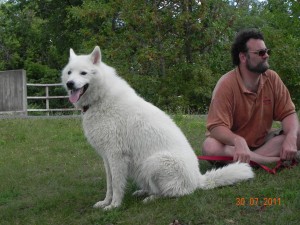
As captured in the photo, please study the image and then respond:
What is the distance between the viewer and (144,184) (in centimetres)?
491

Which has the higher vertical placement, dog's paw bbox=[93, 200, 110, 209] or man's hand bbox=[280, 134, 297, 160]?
man's hand bbox=[280, 134, 297, 160]

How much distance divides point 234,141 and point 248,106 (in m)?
0.51

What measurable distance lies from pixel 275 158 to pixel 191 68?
9751mm

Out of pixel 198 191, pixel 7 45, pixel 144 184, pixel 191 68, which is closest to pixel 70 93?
pixel 144 184

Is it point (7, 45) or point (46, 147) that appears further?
point (7, 45)

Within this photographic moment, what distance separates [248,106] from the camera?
215 inches

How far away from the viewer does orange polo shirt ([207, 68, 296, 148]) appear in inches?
214

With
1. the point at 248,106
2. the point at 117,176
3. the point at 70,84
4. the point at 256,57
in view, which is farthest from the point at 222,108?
the point at 70,84

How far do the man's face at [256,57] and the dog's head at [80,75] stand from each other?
5.78 feet

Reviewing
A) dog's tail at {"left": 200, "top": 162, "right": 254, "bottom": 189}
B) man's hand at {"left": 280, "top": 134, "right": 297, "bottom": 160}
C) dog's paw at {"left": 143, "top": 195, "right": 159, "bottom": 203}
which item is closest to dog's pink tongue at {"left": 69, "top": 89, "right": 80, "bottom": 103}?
dog's paw at {"left": 143, "top": 195, "right": 159, "bottom": 203}

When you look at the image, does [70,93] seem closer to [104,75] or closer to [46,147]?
[104,75]

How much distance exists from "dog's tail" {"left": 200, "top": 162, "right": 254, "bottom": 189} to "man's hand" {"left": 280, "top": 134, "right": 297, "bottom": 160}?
587 mm

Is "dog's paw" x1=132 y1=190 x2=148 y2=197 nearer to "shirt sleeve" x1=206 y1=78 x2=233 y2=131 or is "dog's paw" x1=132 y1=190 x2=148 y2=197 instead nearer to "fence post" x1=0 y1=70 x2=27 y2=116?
"shirt sleeve" x1=206 y1=78 x2=233 y2=131

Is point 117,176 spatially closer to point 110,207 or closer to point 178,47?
point 110,207
